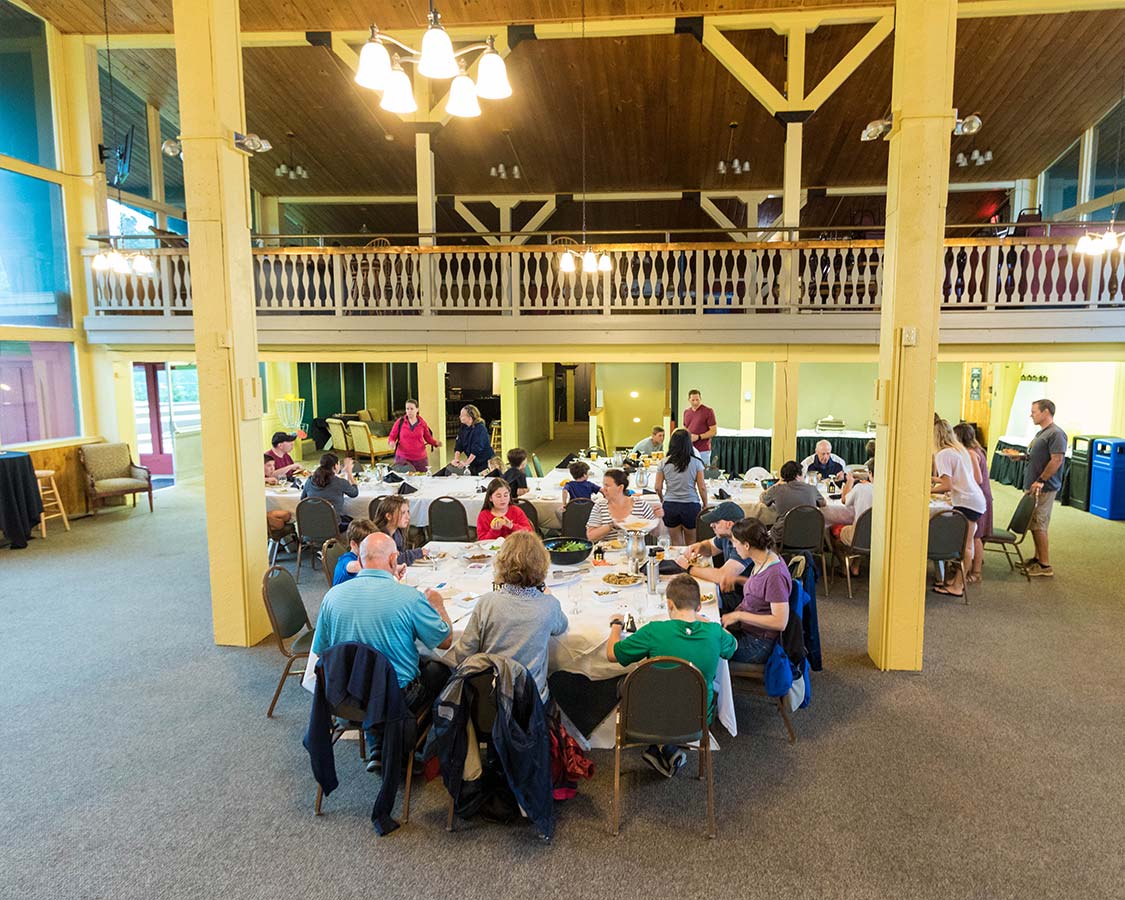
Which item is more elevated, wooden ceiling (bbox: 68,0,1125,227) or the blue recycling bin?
wooden ceiling (bbox: 68,0,1125,227)

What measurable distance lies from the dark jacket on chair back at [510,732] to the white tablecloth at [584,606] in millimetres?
504

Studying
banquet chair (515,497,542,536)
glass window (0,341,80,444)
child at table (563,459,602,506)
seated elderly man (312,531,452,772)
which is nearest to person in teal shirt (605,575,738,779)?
seated elderly man (312,531,452,772)

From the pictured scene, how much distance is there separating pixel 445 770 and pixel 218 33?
16.7 feet

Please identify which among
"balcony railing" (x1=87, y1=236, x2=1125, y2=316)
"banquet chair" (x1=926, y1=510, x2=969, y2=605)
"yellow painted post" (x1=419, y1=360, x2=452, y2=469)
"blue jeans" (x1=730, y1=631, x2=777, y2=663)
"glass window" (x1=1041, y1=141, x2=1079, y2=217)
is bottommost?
"blue jeans" (x1=730, y1=631, x2=777, y2=663)

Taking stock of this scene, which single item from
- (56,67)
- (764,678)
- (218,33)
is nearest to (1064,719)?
(764,678)

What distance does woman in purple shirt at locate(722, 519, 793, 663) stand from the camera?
3906mm

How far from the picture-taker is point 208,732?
4258mm

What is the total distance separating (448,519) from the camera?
21.9 feet

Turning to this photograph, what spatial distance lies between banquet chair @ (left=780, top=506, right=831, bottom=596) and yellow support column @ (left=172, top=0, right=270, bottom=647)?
170 inches

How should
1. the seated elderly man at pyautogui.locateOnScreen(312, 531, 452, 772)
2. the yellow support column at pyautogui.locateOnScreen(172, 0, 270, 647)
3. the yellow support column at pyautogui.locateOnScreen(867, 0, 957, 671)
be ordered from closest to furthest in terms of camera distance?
the seated elderly man at pyautogui.locateOnScreen(312, 531, 452, 772), the yellow support column at pyautogui.locateOnScreen(867, 0, 957, 671), the yellow support column at pyautogui.locateOnScreen(172, 0, 270, 647)

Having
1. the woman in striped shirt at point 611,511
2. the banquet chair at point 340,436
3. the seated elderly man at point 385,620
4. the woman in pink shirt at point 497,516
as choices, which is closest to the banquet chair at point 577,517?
the woman in striped shirt at point 611,511

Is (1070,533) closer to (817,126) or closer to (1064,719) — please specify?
(1064,719)

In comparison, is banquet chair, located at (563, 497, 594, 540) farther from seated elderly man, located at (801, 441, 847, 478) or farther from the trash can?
the trash can

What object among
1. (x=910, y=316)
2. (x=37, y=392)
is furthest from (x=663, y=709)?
(x=37, y=392)
